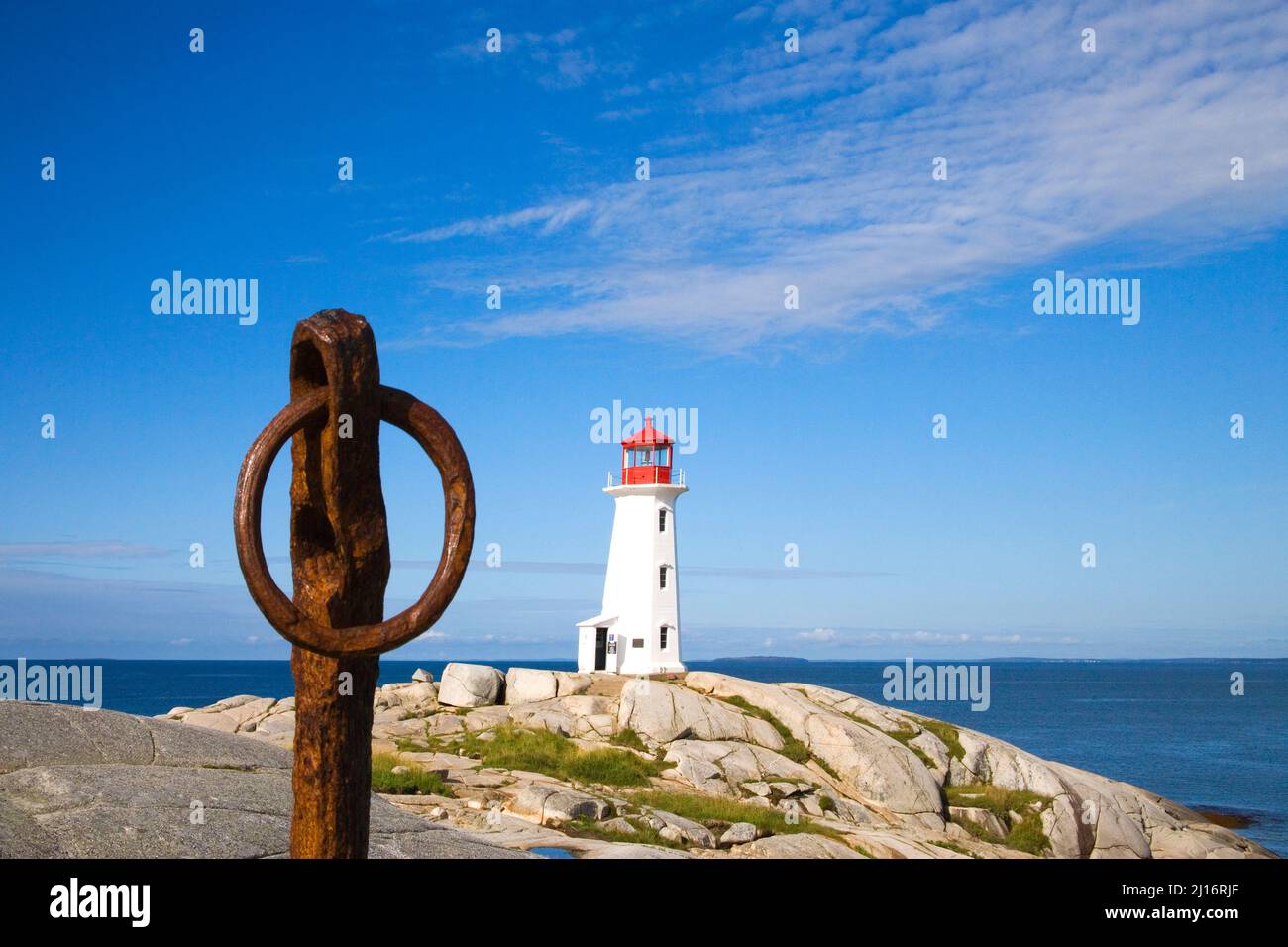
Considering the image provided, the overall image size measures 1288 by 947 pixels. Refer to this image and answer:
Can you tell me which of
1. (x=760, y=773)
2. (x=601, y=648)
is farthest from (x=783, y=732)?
(x=601, y=648)

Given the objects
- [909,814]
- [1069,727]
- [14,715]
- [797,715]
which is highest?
[14,715]

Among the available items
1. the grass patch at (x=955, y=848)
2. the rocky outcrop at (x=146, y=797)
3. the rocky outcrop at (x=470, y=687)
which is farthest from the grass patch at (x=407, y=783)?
the rocky outcrop at (x=470, y=687)

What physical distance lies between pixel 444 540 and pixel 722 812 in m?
18.2

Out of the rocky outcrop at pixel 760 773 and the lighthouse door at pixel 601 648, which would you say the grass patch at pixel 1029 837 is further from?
the lighthouse door at pixel 601 648

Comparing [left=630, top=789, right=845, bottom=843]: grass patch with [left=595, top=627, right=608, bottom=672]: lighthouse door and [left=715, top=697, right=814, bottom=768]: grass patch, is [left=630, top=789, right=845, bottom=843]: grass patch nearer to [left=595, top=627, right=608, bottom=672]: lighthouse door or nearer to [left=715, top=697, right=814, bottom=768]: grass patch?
[left=715, top=697, right=814, bottom=768]: grass patch

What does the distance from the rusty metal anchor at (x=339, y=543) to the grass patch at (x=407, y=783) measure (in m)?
13.4

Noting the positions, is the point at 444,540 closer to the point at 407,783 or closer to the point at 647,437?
the point at 407,783

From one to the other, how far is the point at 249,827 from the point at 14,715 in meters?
3.57

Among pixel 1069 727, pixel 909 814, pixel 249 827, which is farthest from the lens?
pixel 1069 727

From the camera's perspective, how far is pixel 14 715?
12086mm

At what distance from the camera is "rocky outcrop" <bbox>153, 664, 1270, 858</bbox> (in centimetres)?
2084
